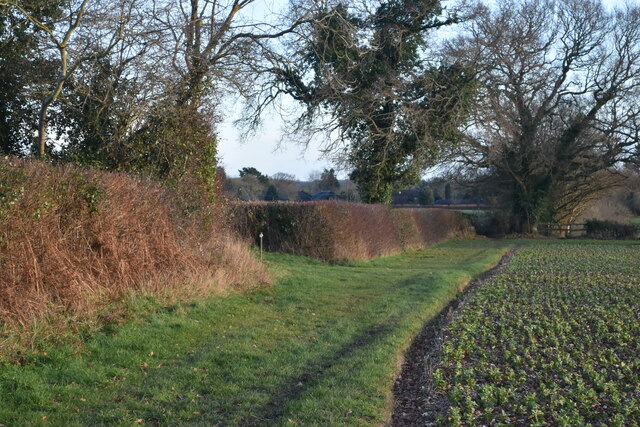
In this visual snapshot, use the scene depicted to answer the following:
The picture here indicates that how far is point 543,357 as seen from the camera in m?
9.49

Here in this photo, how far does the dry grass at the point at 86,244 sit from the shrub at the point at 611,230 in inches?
1581

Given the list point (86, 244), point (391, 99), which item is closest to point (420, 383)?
point (86, 244)

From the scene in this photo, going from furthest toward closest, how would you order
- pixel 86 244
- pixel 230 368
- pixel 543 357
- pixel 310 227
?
1. pixel 310 227
2. pixel 86 244
3. pixel 543 357
4. pixel 230 368

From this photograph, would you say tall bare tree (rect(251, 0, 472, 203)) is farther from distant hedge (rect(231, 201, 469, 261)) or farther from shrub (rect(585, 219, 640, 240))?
shrub (rect(585, 219, 640, 240))

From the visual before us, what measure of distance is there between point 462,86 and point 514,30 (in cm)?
1098

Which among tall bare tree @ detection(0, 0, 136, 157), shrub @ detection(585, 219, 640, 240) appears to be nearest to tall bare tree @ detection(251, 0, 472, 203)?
tall bare tree @ detection(0, 0, 136, 157)

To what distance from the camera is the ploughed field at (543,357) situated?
701 centimetres

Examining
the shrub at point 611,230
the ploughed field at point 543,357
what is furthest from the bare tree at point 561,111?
the ploughed field at point 543,357

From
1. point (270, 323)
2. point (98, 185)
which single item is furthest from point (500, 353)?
point (98, 185)

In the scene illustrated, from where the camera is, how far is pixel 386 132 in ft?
99.3

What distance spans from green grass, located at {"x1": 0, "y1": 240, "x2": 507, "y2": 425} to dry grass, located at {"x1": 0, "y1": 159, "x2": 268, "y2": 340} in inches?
26.9

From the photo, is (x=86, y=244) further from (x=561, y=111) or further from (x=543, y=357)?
(x=561, y=111)

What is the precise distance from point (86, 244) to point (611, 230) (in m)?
45.3

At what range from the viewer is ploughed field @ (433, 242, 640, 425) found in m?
7.01
